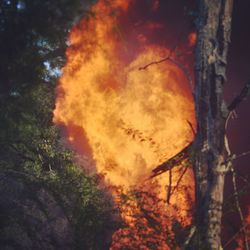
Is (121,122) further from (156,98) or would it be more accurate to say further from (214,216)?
(214,216)

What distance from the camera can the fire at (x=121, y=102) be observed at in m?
14.2

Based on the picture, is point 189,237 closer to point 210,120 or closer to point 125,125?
point 210,120

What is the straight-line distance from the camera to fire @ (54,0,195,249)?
14.2 metres

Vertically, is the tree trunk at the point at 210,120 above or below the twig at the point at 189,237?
above

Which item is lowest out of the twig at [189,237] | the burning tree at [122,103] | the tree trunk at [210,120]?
the twig at [189,237]

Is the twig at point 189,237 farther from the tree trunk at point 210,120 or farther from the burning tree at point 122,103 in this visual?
the burning tree at point 122,103

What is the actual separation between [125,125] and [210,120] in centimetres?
696

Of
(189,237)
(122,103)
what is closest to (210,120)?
(189,237)

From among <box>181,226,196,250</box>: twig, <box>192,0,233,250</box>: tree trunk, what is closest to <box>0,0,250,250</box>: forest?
<box>192,0,233,250</box>: tree trunk

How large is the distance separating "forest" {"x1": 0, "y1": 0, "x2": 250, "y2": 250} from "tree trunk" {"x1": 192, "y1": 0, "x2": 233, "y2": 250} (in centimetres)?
3

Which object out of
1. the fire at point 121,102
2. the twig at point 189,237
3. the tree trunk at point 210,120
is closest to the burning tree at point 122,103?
the fire at point 121,102

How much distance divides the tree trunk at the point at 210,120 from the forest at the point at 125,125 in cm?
3

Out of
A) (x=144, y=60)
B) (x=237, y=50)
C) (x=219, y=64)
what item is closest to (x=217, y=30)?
(x=219, y=64)

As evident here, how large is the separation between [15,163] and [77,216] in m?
3.28
